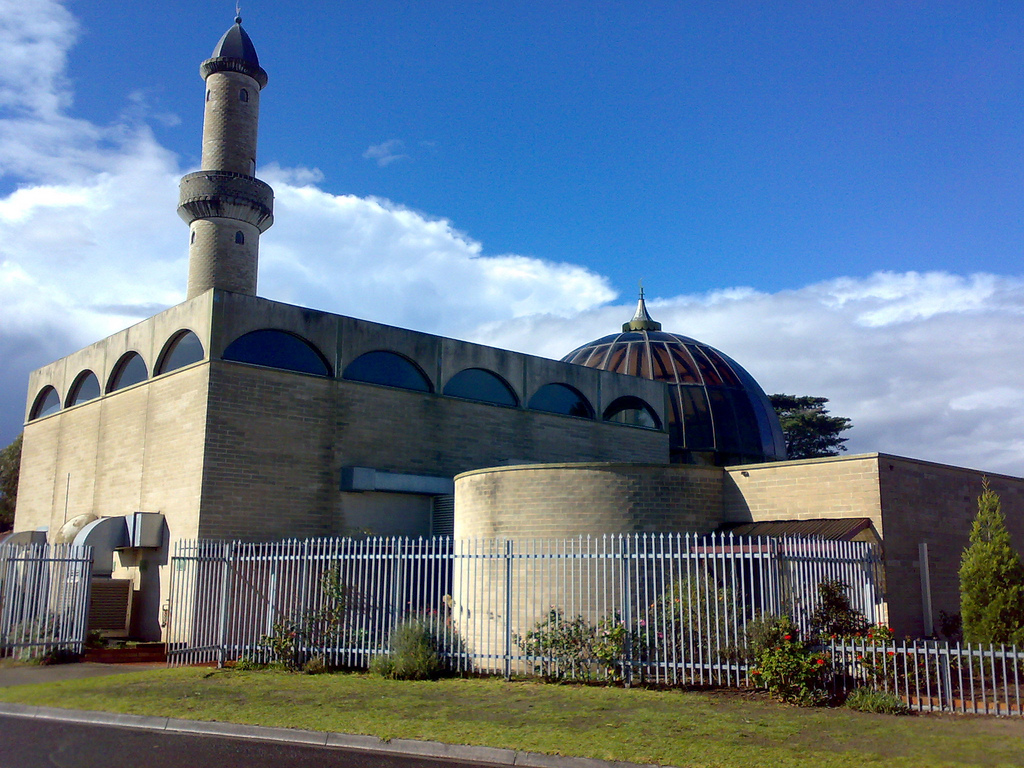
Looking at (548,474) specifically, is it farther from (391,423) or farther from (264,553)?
(391,423)

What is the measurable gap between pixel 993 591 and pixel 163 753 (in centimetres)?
1153

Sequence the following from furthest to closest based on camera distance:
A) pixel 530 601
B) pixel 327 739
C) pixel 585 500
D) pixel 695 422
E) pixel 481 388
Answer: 1. pixel 695 422
2. pixel 481 388
3. pixel 585 500
4. pixel 530 601
5. pixel 327 739

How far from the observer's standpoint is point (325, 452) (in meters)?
21.3

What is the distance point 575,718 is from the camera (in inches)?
417

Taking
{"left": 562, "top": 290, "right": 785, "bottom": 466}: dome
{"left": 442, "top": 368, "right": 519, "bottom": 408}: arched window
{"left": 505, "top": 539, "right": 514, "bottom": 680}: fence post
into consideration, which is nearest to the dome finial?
{"left": 562, "top": 290, "right": 785, "bottom": 466}: dome

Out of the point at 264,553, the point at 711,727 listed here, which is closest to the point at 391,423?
the point at 264,553

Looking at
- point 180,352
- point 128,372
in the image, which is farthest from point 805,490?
point 128,372

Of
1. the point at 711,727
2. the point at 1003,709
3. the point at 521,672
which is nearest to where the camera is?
the point at 711,727

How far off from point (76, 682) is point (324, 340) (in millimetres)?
10103

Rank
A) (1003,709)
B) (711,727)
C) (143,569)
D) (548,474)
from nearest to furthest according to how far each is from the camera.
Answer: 1. (711,727)
2. (1003,709)
3. (548,474)
4. (143,569)

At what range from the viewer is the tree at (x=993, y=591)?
12.9m

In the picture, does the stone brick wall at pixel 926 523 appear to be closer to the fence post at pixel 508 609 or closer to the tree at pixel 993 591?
the tree at pixel 993 591

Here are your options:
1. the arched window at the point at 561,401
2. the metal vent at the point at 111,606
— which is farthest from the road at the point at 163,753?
the arched window at the point at 561,401

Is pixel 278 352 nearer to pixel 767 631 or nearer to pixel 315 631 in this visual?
pixel 315 631
